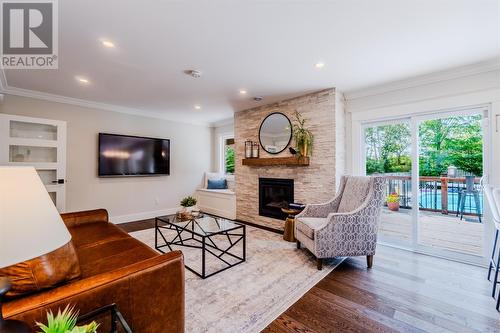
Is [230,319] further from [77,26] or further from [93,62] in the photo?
[93,62]

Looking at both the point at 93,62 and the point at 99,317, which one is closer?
the point at 99,317

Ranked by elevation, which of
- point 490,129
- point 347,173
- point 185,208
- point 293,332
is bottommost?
point 293,332

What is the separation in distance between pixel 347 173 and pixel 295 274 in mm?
1918

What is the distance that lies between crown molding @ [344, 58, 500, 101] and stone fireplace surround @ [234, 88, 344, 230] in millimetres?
386

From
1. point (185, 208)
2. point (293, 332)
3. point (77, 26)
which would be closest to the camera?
point (293, 332)

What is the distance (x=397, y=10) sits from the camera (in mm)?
1764

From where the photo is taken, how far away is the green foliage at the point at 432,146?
282 centimetres

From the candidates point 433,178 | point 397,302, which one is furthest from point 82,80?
point 433,178

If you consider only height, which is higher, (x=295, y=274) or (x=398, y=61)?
(x=398, y=61)

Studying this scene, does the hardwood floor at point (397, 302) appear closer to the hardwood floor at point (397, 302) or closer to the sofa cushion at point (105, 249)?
the hardwood floor at point (397, 302)

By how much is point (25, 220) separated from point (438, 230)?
405 cm

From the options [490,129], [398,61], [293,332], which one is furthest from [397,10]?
[293,332]

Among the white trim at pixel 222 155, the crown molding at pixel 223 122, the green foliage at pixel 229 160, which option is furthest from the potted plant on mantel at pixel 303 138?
the white trim at pixel 222 155

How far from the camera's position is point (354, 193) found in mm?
2914
